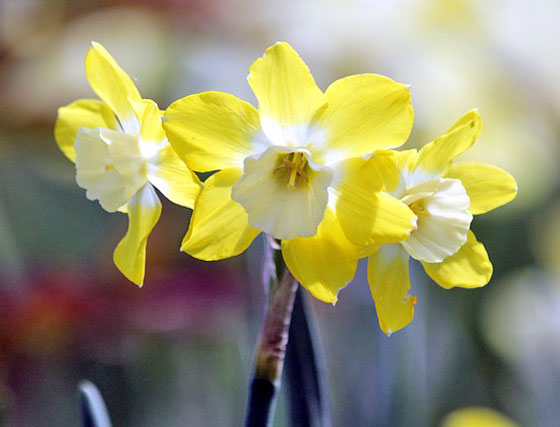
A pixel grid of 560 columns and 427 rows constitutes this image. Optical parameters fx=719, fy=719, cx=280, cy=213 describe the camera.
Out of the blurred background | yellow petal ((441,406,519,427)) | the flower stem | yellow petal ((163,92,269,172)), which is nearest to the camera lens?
yellow petal ((163,92,269,172))

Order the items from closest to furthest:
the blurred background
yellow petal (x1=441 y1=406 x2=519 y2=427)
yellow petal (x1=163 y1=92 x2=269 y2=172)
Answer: yellow petal (x1=163 y1=92 x2=269 y2=172), yellow petal (x1=441 y1=406 x2=519 y2=427), the blurred background

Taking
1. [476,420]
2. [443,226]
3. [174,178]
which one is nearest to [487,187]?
[443,226]

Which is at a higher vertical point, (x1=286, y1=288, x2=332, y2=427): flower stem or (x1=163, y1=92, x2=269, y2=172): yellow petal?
(x1=163, y1=92, x2=269, y2=172): yellow petal

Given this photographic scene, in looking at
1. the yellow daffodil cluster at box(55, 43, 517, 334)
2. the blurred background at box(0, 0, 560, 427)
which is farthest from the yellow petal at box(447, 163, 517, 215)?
the blurred background at box(0, 0, 560, 427)

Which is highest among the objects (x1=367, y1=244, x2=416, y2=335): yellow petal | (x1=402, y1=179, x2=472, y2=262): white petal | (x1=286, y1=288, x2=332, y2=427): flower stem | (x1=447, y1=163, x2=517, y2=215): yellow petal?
(x1=447, y1=163, x2=517, y2=215): yellow petal

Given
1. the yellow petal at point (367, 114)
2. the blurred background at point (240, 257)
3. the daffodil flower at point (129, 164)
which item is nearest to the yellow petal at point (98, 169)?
the daffodil flower at point (129, 164)

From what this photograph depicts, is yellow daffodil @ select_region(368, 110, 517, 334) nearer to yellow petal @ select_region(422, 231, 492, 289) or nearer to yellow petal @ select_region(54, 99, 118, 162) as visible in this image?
yellow petal @ select_region(422, 231, 492, 289)

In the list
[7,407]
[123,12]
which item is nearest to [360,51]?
[123,12]

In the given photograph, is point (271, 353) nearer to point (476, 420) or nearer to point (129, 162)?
point (129, 162)
